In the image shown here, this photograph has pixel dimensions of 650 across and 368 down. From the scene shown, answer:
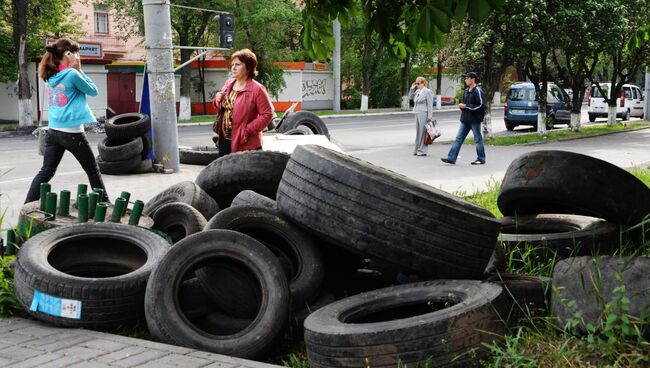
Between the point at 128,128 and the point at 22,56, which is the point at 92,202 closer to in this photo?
the point at 128,128

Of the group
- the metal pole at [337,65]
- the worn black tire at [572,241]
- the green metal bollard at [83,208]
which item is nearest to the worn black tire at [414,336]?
the worn black tire at [572,241]

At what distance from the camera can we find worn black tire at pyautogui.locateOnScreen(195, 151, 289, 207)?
665 cm

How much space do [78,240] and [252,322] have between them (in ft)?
5.47

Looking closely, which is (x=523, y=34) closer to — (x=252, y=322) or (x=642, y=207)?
(x=642, y=207)

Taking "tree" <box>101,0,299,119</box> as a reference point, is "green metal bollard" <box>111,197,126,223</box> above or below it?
below

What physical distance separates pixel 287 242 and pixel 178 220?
47.6 inches

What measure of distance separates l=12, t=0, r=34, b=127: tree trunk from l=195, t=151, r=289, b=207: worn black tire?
26.2 m

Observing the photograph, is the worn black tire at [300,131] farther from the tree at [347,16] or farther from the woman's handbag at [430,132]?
the tree at [347,16]

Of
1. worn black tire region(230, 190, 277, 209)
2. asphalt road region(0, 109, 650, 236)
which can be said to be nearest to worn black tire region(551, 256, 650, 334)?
worn black tire region(230, 190, 277, 209)

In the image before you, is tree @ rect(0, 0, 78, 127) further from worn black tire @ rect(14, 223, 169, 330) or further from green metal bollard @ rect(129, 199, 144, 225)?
worn black tire @ rect(14, 223, 169, 330)

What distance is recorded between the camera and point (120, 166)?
1402 cm

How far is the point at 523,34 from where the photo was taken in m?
23.7

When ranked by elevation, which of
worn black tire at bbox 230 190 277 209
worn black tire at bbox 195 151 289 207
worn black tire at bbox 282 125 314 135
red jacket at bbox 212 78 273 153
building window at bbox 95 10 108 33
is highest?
building window at bbox 95 10 108 33

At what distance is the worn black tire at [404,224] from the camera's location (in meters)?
4.81
